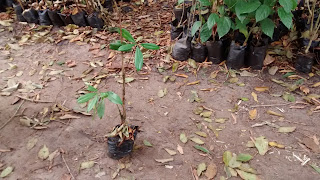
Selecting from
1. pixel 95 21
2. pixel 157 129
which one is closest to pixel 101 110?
pixel 157 129

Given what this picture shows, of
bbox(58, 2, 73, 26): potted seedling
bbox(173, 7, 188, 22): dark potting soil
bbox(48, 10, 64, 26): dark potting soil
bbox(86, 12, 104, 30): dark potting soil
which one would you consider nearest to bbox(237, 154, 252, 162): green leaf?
bbox(173, 7, 188, 22): dark potting soil

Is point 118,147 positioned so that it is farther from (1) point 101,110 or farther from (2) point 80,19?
(2) point 80,19

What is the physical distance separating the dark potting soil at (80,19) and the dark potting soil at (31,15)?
0.57 meters

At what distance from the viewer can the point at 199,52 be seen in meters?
2.77

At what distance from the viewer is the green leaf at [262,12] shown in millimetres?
2197

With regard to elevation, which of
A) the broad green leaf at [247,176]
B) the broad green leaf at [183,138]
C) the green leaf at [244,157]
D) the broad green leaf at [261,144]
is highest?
the broad green leaf at [261,144]

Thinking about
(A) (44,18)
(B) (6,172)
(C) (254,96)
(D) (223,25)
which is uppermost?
(D) (223,25)

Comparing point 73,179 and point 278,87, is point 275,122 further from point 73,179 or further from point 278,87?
point 73,179

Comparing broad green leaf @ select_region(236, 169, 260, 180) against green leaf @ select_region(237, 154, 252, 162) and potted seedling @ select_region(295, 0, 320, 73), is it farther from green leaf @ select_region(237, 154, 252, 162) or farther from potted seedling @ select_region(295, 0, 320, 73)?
potted seedling @ select_region(295, 0, 320, 73)

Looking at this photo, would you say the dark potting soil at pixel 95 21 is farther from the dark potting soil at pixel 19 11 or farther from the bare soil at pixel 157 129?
the dark potting soil at pixel 19 11

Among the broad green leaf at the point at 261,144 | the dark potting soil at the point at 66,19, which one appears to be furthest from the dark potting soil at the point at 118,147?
the dark potting soil at the point at 66,19

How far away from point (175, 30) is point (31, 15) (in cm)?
200

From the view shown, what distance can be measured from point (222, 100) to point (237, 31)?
0.77 meters

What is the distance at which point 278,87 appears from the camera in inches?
97.4
